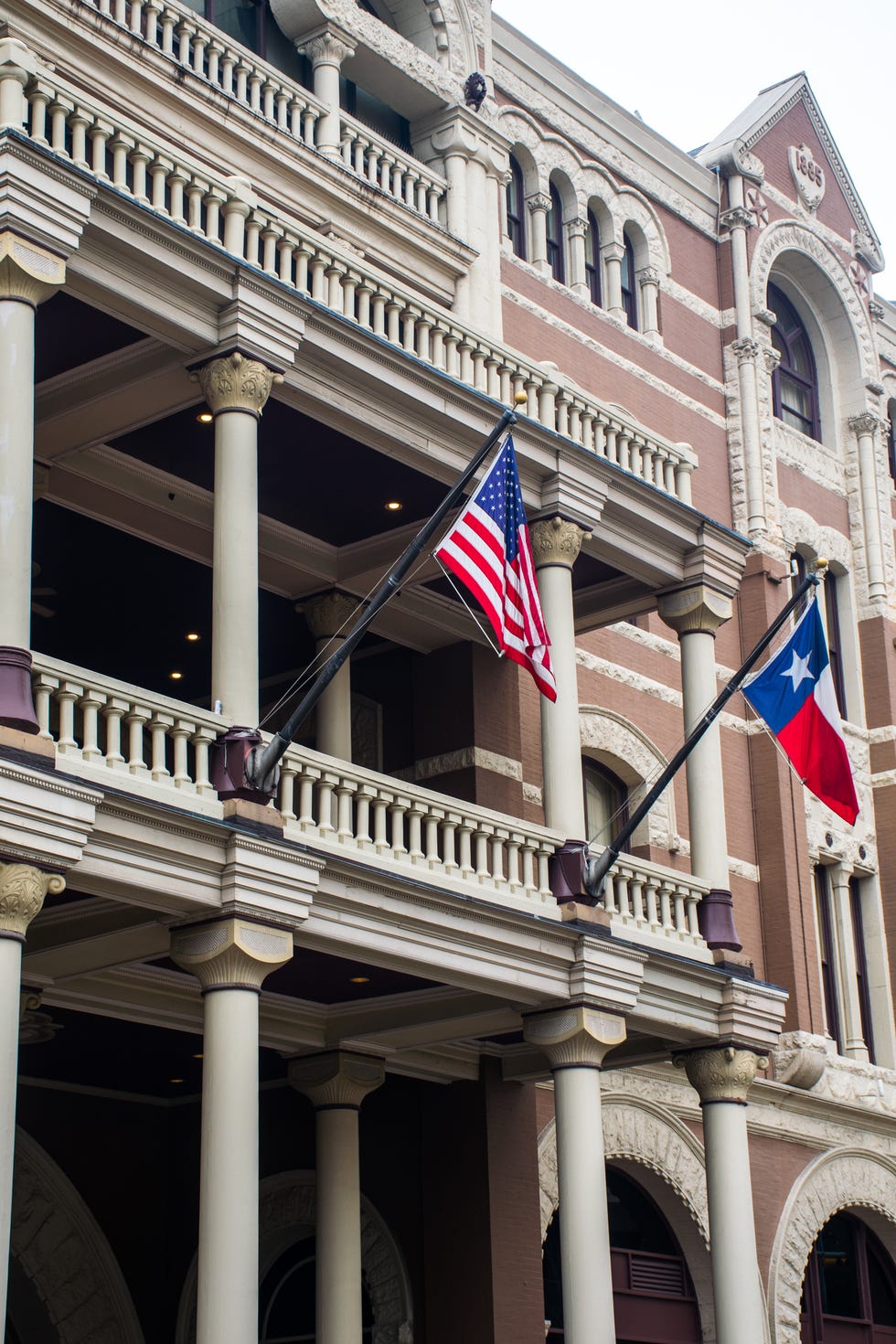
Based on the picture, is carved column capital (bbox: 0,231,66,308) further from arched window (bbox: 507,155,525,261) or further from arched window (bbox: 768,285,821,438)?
arched window (bbox: 768,285,821,438)

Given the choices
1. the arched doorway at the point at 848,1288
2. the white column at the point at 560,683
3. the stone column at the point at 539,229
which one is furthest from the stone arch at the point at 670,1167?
the stone column at the point at 539,229

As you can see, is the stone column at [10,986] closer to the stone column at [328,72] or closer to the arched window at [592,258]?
the stone column at [328,72]

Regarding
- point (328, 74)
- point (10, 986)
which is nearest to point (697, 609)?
point (328, 74)

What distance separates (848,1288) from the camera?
26.7 meters

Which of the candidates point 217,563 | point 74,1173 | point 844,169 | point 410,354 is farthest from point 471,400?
point 844,169

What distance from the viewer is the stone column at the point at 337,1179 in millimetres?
18594

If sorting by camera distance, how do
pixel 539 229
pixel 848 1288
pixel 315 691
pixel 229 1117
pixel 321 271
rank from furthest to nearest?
pixel 539 229 → pixel 848 1288 → pixel 321 271 → pixel 315 691 → pixel 229 1117

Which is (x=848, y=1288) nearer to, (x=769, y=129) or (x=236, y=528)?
(x=236, y=528)

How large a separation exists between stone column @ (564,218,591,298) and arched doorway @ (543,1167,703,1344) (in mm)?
12263

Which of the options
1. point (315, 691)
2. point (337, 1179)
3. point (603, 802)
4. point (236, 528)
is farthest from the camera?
point (603, 802)

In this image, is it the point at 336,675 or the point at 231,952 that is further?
the point at 336,675

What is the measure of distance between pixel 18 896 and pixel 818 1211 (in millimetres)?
16304

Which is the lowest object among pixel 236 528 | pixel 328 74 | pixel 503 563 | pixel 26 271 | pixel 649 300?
pixel 503 563

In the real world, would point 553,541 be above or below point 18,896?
above
